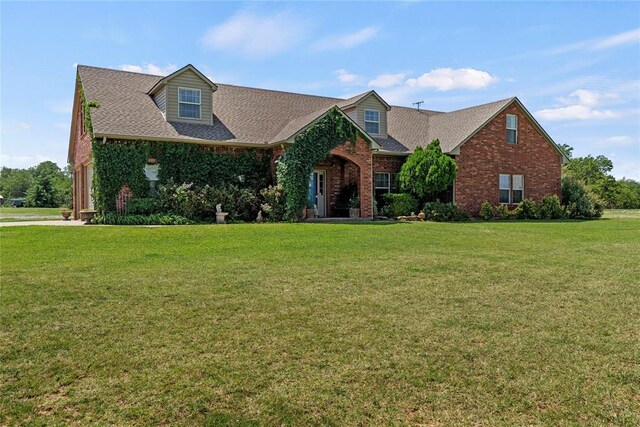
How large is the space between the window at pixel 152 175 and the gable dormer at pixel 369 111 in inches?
389

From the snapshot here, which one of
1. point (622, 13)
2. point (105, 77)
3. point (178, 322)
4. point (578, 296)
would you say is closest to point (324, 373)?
point (178, 322)

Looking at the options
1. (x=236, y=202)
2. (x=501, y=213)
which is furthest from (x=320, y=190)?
(x=501, y=213)

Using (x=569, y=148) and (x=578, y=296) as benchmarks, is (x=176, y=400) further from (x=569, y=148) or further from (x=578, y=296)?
(x=569, y=148)

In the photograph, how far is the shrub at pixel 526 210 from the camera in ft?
83.0

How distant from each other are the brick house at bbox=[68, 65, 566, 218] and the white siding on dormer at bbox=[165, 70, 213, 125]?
0.04 metres

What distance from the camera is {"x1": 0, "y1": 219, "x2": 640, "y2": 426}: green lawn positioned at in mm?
3553

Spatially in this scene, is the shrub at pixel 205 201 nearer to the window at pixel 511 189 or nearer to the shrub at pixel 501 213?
the shrub at pixel 501 213

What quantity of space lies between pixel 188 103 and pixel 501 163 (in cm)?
1601

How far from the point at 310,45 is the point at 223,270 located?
28.9 ft

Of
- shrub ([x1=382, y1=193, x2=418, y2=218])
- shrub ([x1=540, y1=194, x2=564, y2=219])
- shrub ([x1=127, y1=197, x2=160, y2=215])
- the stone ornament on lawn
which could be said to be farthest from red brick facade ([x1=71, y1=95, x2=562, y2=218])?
shrub ([x1=127, y1=197, x2=160, y2=215])

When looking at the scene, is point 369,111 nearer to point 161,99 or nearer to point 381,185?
point 381,185

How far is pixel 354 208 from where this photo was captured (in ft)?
71.1

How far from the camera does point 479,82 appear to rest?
2611 cm

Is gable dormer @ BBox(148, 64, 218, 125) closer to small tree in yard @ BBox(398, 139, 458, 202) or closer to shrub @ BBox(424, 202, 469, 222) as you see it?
small tree in yard @ BBox(398, 139, 458, 202)
